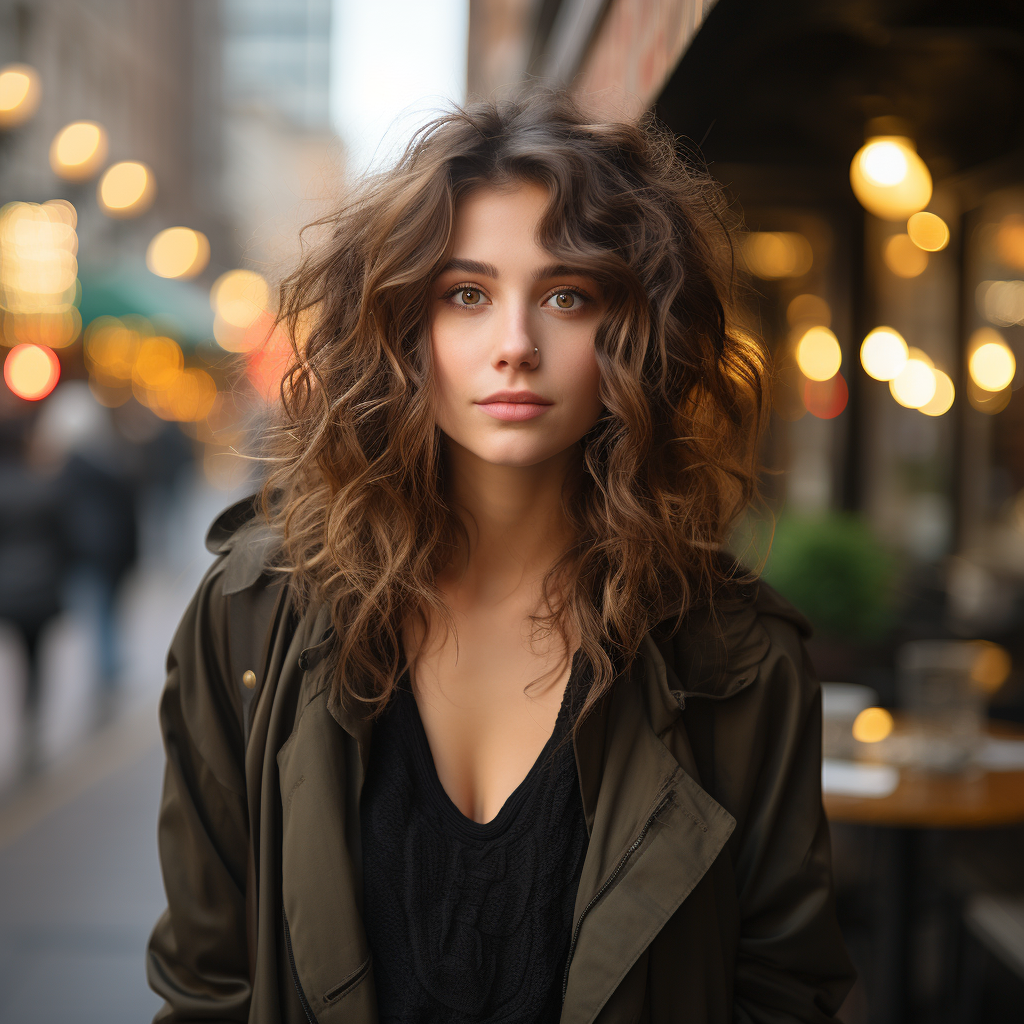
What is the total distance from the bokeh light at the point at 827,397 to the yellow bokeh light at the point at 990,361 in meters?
0.85

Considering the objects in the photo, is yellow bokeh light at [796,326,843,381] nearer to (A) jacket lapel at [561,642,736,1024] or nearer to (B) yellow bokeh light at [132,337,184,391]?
(A) jacket lapel at [561,642,736,1024]

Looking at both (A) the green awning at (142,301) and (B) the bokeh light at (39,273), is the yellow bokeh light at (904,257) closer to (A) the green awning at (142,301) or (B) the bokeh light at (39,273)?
(B) the bokeh light at (39,273)

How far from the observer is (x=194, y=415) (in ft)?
126

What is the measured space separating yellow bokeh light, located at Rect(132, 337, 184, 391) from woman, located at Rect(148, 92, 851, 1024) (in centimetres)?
2217

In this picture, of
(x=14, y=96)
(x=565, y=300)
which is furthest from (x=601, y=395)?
(x=14, y=96)

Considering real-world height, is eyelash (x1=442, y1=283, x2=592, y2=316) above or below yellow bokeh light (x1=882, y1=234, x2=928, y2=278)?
below

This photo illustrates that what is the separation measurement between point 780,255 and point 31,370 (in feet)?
32.3

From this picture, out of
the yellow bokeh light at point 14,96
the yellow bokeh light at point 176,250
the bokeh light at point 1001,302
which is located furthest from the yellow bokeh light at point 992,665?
the yellow bokeh light at point 176,250

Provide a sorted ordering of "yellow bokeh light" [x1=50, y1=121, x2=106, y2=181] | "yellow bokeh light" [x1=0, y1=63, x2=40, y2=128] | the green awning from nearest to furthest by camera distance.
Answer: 1. "yellow bokeh light" [x1=0, y1=63, x2=40, y2=128]
2. "yellow bokeh light" [x1=50, y1=121, x2=106, y2=181]
3. the green awning

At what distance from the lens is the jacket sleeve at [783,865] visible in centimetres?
162

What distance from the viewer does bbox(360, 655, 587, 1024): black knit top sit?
4.96 ft

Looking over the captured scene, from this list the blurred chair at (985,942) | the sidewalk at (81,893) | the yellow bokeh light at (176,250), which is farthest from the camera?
the yellow bokeh light at (176,250)

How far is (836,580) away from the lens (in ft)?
14.9

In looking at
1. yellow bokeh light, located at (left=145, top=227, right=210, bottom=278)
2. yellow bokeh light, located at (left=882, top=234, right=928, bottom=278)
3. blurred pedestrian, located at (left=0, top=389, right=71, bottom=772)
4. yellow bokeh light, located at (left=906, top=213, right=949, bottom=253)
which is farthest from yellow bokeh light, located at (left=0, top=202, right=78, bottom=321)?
yellow bokeh light, located at (left=906, top=213, right=949, bottom=253)
